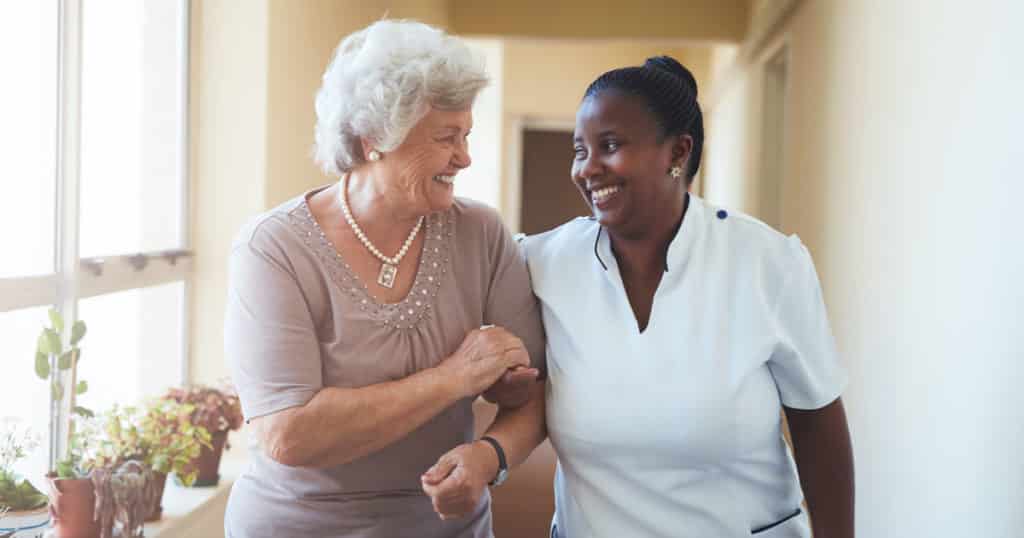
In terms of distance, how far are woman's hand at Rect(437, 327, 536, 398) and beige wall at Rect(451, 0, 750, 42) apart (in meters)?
5.34

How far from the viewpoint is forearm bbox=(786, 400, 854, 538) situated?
157 cm

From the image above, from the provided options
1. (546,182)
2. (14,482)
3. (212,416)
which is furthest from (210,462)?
(546,182)

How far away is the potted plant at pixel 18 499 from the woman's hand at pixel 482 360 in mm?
1104

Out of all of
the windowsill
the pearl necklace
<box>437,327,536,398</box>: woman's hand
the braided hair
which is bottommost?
the windowsill

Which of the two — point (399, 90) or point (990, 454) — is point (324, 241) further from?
point (990, 454)

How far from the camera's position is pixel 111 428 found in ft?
8.27

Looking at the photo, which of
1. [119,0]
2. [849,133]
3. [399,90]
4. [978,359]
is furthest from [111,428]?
[849,133]

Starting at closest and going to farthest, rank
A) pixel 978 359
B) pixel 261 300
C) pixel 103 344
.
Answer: pixel 261 300 → pixel 978 359 → pixel 103 344

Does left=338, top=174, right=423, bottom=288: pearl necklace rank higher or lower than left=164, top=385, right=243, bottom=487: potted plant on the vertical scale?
higher

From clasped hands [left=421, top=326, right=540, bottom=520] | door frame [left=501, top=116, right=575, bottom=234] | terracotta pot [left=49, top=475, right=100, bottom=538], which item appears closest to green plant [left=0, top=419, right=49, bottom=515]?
terracotta pot [left=49, top=475, right=100, bottom=538]

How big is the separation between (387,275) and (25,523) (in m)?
1.06

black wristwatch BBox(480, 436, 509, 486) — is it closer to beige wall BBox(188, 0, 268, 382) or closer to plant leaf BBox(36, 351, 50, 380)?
plant leaf BBox(36, 351, 50, 380)

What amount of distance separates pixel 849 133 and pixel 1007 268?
155 centimetres

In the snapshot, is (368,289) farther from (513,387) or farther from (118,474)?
(118,474)
